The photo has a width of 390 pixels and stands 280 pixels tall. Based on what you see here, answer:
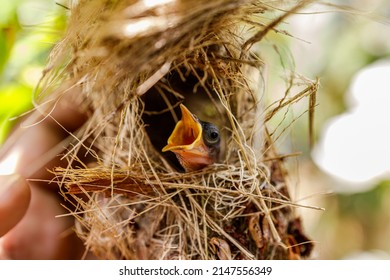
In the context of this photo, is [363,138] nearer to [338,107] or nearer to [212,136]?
[338,107]

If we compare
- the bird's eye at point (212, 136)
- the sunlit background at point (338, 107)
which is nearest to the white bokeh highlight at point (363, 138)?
the sunlit background at point (338, 107)

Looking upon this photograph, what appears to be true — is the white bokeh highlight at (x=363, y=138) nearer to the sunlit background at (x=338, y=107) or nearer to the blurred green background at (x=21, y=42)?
the sunlit background at (x=338, y=107)

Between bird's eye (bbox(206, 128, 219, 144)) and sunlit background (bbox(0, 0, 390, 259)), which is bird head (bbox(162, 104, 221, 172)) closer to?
bird's eye (bbox(206, 128, 219, 144))

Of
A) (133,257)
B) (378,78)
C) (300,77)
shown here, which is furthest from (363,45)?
(133,257)

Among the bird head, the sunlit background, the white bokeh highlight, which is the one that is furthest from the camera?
the white bokeh highlight

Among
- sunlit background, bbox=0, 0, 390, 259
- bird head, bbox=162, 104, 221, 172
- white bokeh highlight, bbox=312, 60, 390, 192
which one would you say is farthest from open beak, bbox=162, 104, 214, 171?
white bokeh highlight, bbox=312, 60, 390, 192

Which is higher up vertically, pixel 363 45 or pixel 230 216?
pixel 363 45

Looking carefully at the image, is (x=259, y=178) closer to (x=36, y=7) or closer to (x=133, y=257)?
(x=133, y=257)
